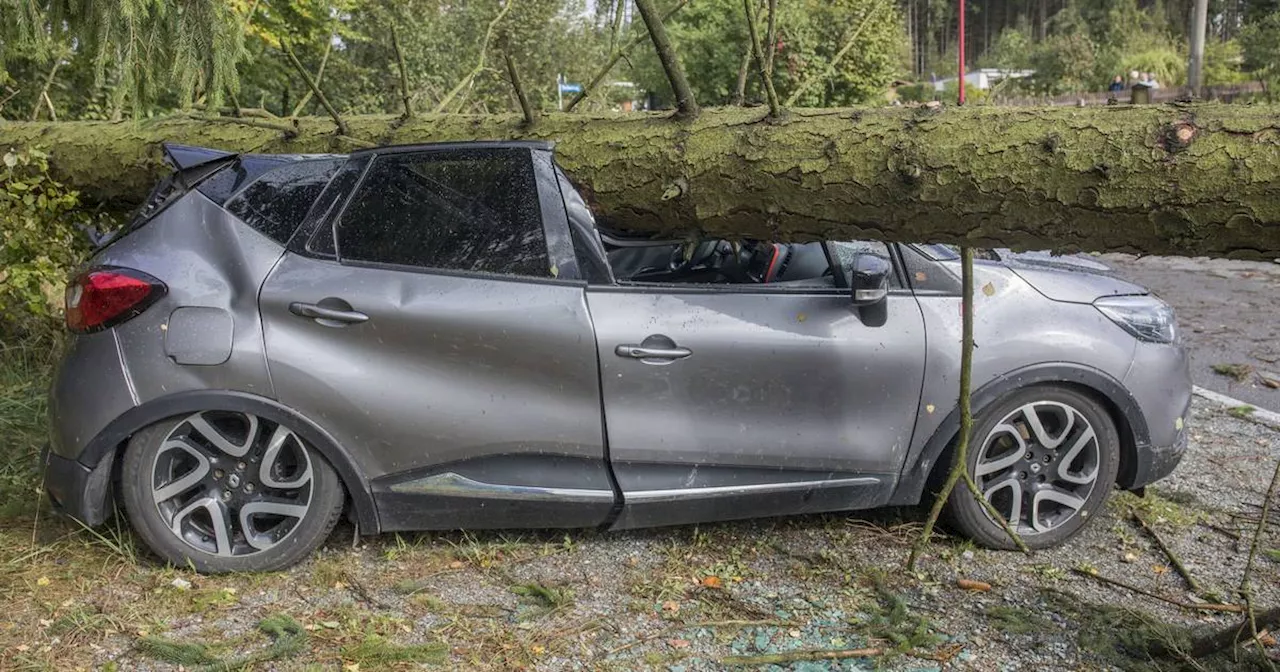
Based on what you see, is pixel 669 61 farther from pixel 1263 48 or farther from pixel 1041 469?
pixel 1263 48

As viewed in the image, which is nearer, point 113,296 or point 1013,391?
point 113,296

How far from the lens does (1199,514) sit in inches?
159

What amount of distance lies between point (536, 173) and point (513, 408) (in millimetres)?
822

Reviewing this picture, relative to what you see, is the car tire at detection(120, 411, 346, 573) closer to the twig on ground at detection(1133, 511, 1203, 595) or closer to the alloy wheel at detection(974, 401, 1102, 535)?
the alloy wheel at detection(974, 401, 1102, 535)

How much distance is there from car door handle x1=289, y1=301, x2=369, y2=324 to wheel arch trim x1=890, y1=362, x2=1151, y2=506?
1.97 m

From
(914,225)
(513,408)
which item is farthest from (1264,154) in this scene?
(513,408)

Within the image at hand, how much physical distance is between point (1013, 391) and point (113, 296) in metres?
3.08

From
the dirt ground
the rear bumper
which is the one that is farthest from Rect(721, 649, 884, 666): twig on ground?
the rear bumper

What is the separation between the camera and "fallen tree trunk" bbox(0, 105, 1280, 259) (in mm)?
2695

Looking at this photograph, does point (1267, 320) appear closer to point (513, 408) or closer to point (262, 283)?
point (513, 408)

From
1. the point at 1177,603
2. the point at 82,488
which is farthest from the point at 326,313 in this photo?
the point at 1177,603

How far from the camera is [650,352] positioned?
3230 millimetres

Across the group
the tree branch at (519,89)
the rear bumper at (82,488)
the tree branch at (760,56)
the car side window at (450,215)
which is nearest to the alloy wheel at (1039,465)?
the tree branch at (760,56)

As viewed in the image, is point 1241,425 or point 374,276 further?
point 1241,425
